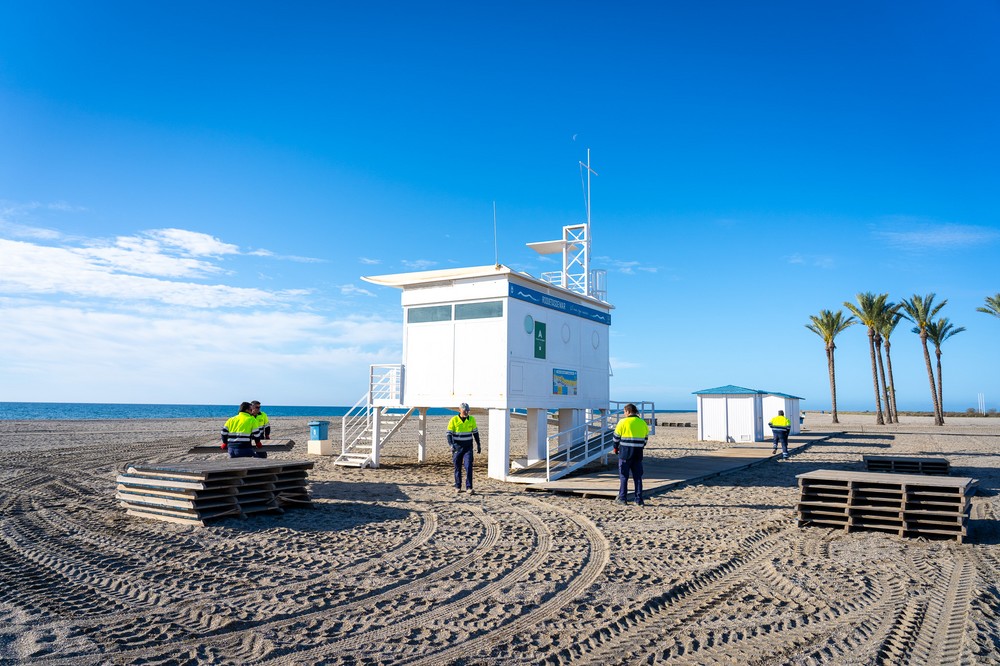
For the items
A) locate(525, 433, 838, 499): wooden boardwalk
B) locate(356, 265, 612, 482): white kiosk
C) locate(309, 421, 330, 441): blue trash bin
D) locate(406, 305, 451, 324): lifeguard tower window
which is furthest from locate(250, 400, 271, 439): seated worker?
locate(309, 421, 330, 441): blue trash bin

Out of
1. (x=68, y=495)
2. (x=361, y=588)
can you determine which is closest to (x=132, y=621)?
(x=361, y=588)

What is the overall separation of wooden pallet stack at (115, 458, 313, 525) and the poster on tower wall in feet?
25.6

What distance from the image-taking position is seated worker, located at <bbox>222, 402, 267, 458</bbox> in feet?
41.8

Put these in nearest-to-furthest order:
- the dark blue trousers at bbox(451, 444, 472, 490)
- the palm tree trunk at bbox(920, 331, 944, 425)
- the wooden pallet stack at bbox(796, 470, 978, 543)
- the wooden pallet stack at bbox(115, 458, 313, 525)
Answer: the wooden pallet stack at bbox(796, 470, 978, 543) < the wooden pallet stack at bbox(115, 458, 313, 525) < the dark blue trousers at bbox(451, 444, 472, 490) < the palm tree trunk at bbox(920, 331, 944, 425)

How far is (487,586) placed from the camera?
6711 mm

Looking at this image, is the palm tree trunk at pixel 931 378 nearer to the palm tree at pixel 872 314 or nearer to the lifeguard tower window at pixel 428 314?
the palm tree at pixel 872 314

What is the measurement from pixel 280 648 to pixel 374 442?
1273 centimetres

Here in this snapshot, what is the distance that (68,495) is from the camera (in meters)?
12.4

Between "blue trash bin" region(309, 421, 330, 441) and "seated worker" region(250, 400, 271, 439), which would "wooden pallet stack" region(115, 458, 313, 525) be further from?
"blue trash bin" region(309, 421, 330, 441)

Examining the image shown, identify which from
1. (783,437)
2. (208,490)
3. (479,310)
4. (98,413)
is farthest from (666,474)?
(98,413)

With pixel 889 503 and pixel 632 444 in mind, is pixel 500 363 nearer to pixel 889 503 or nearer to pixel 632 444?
pixel 632 444

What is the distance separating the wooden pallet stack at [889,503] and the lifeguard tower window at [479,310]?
7.88 meters

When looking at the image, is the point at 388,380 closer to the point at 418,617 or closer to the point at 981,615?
the point at 418,617

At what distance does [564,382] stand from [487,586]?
1121 centimetres
